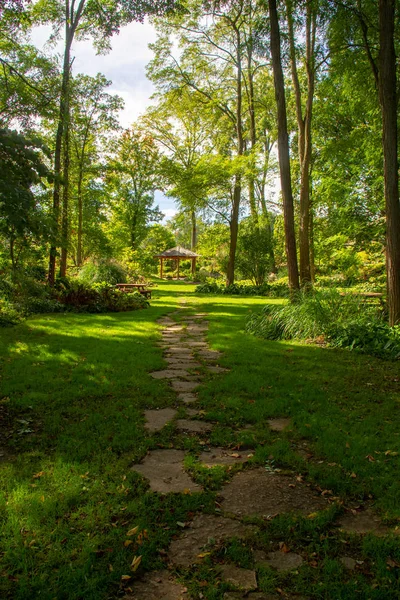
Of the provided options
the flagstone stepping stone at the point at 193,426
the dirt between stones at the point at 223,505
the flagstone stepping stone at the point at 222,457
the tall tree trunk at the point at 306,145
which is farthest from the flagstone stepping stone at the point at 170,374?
the tall tree trunk at the point at 306,145

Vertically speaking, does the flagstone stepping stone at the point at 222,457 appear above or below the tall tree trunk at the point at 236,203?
below

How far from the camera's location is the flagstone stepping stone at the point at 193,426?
325 centimetres

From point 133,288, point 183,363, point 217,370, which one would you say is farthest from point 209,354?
point 133,288

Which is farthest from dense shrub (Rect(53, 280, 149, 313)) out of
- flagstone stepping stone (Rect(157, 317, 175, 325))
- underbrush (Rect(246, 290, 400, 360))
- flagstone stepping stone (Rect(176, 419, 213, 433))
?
flagstone stepping stone (Rect(176, 419, 213, 433))

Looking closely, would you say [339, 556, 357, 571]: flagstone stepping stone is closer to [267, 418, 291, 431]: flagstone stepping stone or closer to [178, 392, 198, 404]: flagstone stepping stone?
[267, 418, 291, 431]: flagstone stepping stone

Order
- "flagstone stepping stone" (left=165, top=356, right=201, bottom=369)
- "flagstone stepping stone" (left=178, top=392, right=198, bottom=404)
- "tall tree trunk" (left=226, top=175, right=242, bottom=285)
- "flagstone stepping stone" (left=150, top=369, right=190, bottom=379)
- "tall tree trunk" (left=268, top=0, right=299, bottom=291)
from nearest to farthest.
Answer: "flagstone stepping stone" (left=178, top=392, right=198, bottom=404), "flagstone stepping stone" (left=150, top=369, right=190, bottom=379), "flagstone stepping stone" (left=165, top=356, right=201, bottom=369), "tall tree trunk" (left=268, top=0, right=299, bottom=291), "tall tree trunk" (left=226, top=175, right=242, bottom=285)

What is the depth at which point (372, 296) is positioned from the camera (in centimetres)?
894

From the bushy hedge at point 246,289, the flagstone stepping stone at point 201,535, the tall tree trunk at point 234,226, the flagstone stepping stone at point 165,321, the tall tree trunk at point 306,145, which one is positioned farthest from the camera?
the tall tree trunk at point 234,226

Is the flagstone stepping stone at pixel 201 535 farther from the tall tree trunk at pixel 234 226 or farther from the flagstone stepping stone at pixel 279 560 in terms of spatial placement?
the tall tree trunk at pixel 234 226

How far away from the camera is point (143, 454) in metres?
2.81

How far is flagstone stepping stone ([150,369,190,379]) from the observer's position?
4.74m

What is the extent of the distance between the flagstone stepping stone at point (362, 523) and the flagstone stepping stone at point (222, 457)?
79 cm

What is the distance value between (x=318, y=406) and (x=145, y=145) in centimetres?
3047

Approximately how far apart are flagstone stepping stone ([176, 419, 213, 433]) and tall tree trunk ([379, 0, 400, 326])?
14.5ft
